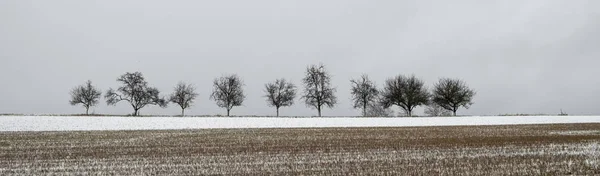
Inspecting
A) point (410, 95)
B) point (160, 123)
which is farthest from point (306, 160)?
point (410, 95)

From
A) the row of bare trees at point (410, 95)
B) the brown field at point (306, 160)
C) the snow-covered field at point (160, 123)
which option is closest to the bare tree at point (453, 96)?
the row of bare trees at point (410, 95)

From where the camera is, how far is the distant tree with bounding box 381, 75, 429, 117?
274 ft

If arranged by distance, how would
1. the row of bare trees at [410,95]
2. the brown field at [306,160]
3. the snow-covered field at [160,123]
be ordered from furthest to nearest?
the row of bare trees at [410,95] → the snow-covered field at [160,123] → the brown field at [306,160]

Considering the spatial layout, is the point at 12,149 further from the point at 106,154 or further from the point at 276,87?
the point at 276,87

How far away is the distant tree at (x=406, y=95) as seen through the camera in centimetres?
8356

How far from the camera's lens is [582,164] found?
41.8 feet

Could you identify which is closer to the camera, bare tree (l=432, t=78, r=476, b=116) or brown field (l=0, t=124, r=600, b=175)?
brown field (l=0, t=124, r=600, b=175)

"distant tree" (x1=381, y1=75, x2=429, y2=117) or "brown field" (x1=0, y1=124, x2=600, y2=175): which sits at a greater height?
"distant tree" (x1=381, y1=75, x2=429, y2=117)

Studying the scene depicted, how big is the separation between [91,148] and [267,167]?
34.7 ft

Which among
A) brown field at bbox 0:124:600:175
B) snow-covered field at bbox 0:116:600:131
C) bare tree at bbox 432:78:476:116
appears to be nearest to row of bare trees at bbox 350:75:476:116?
bare tree at bbox 432:78:476:116

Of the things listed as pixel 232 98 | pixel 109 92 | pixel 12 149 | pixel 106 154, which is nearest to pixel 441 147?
pixel 106 154

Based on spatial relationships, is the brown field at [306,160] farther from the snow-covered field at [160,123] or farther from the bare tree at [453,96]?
the bare tree at [453,96]

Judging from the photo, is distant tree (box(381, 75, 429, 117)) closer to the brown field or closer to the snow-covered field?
the snow-covered field

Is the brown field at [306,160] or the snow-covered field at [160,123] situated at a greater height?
the snow-covered field at [160,123]
